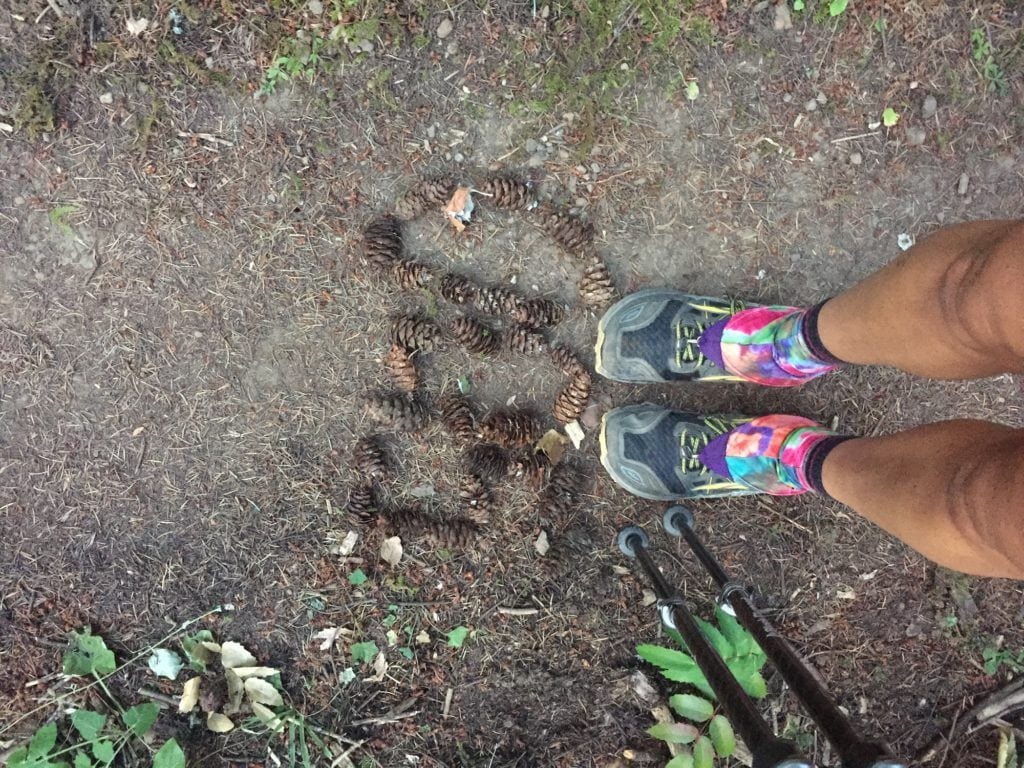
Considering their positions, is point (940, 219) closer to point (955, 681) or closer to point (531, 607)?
point (955, 681)

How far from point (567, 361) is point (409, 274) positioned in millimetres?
791

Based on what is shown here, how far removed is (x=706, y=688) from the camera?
283 centimetres

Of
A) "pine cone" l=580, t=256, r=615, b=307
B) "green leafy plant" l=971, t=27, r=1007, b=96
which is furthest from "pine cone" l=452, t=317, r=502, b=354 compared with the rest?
"green leafy plant" l=971, t=27, r=1007, b=96

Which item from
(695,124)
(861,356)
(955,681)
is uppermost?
(695,124)

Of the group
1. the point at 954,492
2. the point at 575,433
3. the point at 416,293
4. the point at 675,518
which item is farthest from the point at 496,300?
the point at 954,492

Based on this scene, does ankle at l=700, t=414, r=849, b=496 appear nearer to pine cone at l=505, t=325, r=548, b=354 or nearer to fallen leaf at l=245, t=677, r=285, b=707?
pine cone at l=505, t=325, r=548, b=354

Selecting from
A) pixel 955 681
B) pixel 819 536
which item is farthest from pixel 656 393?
pixel 955 681

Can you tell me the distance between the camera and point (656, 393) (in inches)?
119

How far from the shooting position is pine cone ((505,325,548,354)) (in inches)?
113

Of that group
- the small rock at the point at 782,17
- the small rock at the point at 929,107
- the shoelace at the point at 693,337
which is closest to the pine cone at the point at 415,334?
the shoelace at the point at 693,337

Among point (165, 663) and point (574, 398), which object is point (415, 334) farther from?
point (165, 663)

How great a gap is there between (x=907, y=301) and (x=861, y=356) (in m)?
0.33

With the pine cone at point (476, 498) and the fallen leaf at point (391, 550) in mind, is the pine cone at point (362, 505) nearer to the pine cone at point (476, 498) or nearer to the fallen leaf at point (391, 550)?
the fallen leaf at point (391, 550)

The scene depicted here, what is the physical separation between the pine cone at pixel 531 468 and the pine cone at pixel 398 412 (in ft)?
1.50
